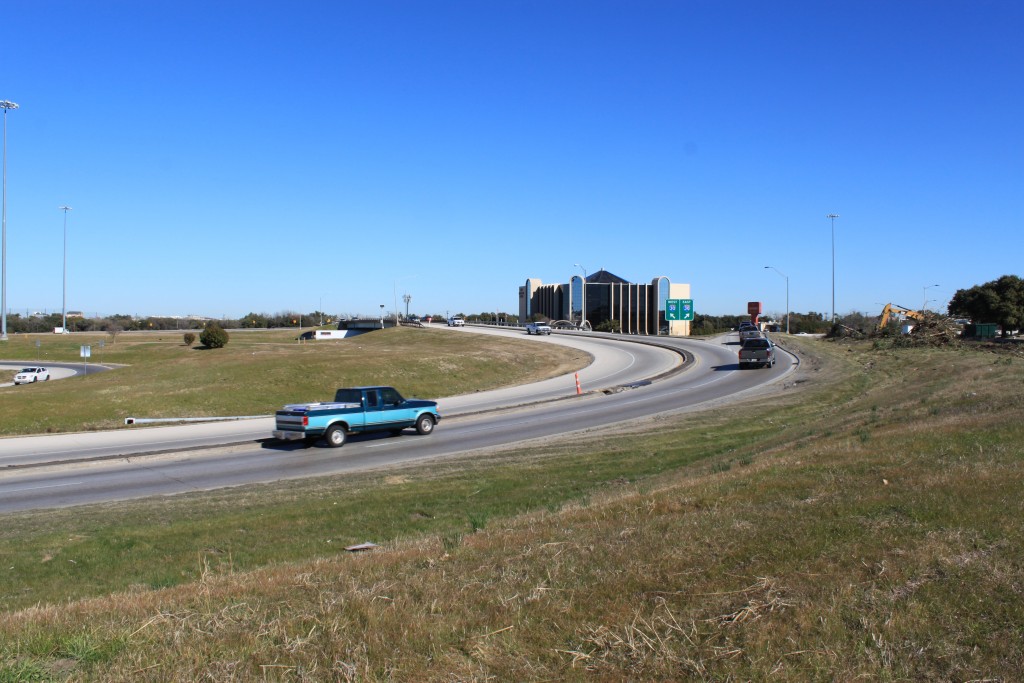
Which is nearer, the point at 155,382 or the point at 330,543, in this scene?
the point at 330,543

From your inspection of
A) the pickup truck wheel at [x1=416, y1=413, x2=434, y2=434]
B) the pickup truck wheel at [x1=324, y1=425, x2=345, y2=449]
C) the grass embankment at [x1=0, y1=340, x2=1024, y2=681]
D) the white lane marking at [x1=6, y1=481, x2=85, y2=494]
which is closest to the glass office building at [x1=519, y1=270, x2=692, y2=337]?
the pickup truck wheel at [x1=416, y1=413, x2=434, y2=434]

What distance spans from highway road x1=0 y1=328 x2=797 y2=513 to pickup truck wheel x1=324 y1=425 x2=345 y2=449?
1.32 feet

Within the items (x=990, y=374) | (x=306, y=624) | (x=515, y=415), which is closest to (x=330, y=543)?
(x=306, y=624)

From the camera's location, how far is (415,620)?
5.73 meters

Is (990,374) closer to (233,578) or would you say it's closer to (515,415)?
(515,415)

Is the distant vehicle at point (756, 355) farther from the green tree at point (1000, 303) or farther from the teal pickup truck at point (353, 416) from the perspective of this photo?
the green tree at point (1000, 303)

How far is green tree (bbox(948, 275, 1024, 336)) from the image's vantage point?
78.6 m

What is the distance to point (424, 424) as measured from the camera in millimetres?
29266

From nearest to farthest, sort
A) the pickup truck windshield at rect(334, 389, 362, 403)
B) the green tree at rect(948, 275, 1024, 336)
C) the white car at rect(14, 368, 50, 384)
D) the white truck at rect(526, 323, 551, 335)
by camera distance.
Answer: the pickup truck windshield at rect(334, 389, 362, 403), the white car at rect(14, 368, 50, 384), the green tree at rect(948, 275, 1024, 336), the white truck at rect(526, 323, 551, 335)

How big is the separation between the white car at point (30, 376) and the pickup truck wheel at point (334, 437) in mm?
47034

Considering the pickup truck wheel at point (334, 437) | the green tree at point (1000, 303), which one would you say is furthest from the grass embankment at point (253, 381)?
the green tree at point (1000, 303)

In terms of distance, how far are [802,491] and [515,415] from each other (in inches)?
985

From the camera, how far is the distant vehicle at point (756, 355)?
48.3m

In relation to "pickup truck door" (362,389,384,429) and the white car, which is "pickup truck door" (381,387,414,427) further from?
the white car
